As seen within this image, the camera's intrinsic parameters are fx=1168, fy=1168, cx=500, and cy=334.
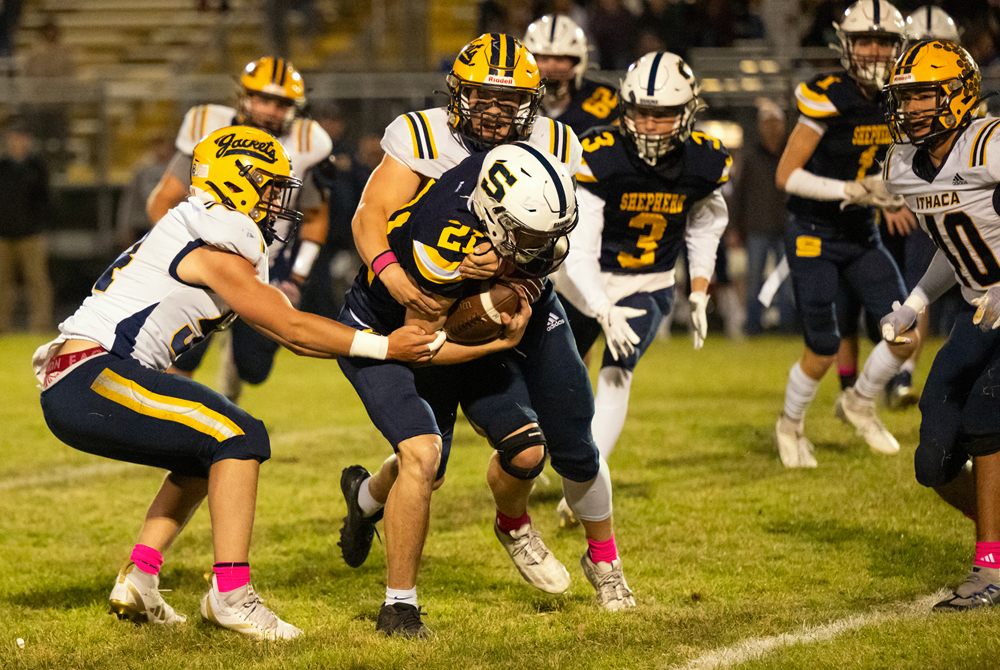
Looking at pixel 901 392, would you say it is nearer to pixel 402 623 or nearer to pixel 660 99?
pixel 660 99

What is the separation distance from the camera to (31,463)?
21.0ft

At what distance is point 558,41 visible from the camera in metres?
6.28

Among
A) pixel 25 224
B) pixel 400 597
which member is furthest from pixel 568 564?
pixel 25 224

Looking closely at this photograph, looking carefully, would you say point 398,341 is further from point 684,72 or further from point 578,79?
point 578,79

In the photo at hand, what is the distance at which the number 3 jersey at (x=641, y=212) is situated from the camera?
16.5 ft

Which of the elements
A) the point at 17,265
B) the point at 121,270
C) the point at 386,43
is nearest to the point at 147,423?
the point at 121,270

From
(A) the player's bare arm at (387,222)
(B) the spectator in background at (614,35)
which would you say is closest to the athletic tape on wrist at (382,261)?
(A) the player's bare arm at (387,222)

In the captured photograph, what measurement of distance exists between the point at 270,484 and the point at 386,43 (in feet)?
32.7

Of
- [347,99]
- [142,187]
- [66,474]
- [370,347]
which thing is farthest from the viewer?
[347,99]

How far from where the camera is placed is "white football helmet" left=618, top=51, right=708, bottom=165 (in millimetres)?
4910

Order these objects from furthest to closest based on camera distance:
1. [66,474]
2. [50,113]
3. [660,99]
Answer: [50,113]
[66,474]
[660,99]

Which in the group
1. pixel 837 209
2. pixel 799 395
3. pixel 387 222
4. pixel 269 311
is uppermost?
pixel 387 222

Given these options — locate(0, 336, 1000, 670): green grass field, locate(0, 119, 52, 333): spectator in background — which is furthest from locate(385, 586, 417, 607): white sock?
locate(0, 119, 52, 333): spectator in background

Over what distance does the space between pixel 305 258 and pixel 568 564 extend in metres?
2.80
